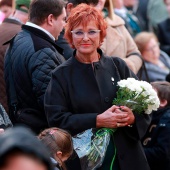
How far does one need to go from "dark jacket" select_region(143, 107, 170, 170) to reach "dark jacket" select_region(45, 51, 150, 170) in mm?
1050

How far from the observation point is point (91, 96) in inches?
183

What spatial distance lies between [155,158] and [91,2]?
5.48ft

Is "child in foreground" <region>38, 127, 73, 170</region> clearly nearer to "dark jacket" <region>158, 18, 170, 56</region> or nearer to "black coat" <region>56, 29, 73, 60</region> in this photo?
"black coat" <region>56, 29, 73, 60</region>

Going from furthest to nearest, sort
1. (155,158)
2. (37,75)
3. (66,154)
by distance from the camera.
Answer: (155,158) → (37,75) → (66,154)

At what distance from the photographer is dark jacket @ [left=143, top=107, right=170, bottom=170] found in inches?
230

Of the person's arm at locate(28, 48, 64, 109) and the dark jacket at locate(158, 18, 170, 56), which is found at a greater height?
the person's arm at locate(28, 48, 64, 109)

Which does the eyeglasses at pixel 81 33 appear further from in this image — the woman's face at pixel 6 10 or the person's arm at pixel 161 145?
the woman's face at pixel 6 10

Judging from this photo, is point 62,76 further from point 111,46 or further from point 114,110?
point 111,46

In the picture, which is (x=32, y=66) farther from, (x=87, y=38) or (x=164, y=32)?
(x=164, y=32)

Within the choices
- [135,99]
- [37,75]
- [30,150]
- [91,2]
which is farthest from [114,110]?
[30,150]

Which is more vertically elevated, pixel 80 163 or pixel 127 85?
pixel 127 85

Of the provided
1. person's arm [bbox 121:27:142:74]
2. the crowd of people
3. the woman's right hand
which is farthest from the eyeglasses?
person's arm [bbox 121:27:142:74]

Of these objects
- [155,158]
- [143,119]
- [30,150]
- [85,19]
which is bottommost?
[155,158]

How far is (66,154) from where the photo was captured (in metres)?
4.54
